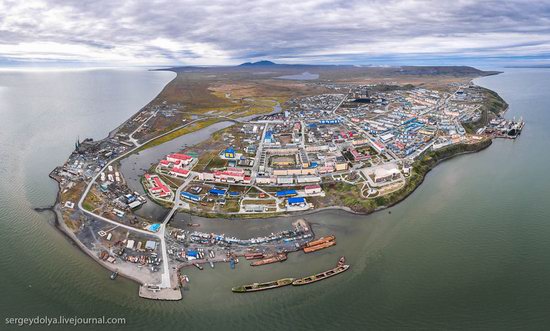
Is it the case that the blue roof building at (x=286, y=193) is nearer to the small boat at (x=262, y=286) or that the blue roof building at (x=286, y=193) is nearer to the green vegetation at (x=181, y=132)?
the small boat at (x=262, y=286)

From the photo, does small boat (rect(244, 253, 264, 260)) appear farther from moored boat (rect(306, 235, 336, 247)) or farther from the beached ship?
moored boat (rect(306, 235, 336, 247))

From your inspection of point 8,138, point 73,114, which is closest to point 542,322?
point 8,138

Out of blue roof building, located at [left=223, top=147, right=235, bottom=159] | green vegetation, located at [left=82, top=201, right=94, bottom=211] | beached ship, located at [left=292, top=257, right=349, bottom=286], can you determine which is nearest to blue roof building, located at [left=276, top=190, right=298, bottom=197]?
beached ship, located at [left=292, top=257, right=349, bottom=286]

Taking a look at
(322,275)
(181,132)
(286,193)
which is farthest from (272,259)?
(181,132)

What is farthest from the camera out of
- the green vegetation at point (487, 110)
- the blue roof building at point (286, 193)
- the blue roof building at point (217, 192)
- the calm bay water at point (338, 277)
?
the green vegetation at point (487, 110)

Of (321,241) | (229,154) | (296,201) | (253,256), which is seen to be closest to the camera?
(253,256)

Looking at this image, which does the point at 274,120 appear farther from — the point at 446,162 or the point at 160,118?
the point at 446,162

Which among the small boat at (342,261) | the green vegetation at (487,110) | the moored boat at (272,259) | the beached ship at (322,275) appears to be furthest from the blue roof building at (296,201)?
the green vegetation at (487,110)

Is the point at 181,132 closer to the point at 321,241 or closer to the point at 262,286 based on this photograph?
the point at 321,241
